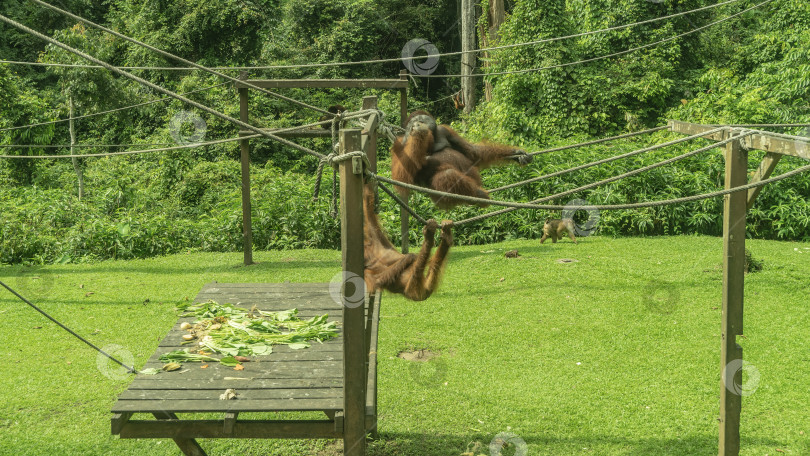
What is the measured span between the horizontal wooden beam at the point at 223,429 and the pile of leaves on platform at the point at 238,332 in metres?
0.44

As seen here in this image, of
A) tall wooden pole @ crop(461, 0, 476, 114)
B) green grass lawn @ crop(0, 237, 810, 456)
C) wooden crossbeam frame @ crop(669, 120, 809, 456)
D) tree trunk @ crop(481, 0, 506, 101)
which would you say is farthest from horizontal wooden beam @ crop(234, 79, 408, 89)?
tree trunk @ crop(481, 0, 506, 101)

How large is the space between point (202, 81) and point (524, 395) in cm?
1363

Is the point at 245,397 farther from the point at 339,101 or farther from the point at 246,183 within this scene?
the point at 339,101

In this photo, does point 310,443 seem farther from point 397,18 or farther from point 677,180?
point 397,18

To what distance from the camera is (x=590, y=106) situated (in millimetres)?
13344

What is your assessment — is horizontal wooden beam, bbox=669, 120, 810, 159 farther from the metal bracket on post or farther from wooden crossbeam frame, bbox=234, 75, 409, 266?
wooden crossbeam frame, bbox=234, 75, 409, 266

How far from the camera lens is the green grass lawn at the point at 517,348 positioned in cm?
479

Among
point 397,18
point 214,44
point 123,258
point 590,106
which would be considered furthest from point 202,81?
point 590,106

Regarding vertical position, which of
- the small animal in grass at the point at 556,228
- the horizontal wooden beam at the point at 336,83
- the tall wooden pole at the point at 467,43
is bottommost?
the small animal in grass at the point at 556,228

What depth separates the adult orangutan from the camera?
15.3 feet

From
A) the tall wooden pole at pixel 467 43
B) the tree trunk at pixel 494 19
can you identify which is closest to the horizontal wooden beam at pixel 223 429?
the tall wooden pole at pixel 467 43

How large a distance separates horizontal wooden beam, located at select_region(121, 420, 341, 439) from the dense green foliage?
2.85 meters

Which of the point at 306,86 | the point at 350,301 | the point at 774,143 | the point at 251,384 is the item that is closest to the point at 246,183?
the point at 306,86

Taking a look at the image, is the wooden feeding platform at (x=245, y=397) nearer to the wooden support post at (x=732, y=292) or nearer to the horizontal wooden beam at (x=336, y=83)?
the wooden support post at (x=732, y=292)
